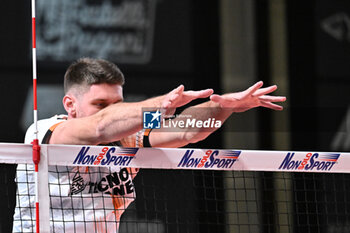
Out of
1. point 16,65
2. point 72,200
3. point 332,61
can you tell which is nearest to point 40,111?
point 16,65

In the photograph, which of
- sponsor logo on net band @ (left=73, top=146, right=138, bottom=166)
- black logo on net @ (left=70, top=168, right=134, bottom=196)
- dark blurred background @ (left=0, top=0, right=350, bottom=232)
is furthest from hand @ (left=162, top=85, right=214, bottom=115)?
dark blurred background @ (left=0, top=0, right=350, bottom=232)

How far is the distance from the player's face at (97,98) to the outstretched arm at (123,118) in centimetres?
59

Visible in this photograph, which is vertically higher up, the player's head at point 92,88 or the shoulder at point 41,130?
the player's head at point 92,88

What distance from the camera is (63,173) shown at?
385cm

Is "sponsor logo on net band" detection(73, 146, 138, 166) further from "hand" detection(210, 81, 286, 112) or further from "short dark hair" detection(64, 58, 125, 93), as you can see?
"short dark hair" detection(64, 58, 125, 93)

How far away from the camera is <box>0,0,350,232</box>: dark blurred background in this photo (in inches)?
226

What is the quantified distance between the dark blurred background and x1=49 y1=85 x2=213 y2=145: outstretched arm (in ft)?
7.19

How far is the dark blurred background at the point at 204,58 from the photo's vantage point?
5.74 metres

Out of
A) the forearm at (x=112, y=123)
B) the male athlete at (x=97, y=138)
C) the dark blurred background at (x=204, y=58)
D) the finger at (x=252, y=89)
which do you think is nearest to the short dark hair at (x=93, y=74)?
the male athlete at (x=97, y=138)

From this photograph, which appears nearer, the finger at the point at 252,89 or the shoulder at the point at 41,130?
the finger at the point at 252,89

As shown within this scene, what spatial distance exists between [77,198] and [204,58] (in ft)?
8.64

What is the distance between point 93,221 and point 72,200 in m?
0.19

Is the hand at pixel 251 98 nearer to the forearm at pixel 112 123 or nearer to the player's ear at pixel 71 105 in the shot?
the forearm at pixel 112 123

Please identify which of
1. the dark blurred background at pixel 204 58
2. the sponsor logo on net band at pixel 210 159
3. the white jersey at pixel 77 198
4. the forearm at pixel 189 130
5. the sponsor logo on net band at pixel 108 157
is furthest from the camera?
the dark blurred background at pixel 204 58
